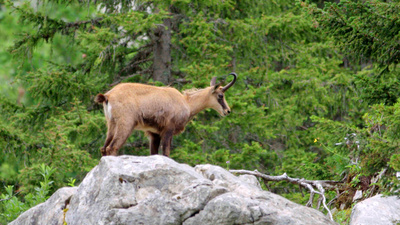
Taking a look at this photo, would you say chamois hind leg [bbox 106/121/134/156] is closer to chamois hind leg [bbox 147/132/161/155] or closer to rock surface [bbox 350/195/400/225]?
chamois hind leg [bbox 147/132/161/155]

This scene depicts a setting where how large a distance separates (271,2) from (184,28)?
11.0ft

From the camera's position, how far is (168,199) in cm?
571

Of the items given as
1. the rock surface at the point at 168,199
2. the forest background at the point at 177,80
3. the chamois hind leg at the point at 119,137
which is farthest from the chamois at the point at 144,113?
the forest background at the point at 177,80

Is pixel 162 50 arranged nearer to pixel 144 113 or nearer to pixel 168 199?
pixel 144 113

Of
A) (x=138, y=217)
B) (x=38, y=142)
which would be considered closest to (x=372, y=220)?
(x=138, y=217)

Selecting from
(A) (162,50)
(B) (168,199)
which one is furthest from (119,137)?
(A) (162,50)

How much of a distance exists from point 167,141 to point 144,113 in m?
0.67

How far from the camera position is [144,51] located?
1656cm

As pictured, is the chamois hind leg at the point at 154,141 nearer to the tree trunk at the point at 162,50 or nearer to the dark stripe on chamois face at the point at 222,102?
the dark stripe on chamois face at the point at 222,102

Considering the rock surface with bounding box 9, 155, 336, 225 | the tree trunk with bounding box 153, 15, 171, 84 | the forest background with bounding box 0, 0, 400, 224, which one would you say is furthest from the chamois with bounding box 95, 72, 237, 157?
the tree trunk with bounding box 153, 15, 171, 84

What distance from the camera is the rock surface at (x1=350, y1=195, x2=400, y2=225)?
5.96 m

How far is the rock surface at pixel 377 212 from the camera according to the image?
5963 millimetres

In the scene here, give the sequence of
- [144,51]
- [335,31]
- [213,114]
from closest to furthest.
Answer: [335,31]
[213,114]
[144,51]

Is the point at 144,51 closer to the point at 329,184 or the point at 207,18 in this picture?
the point at 207,18
